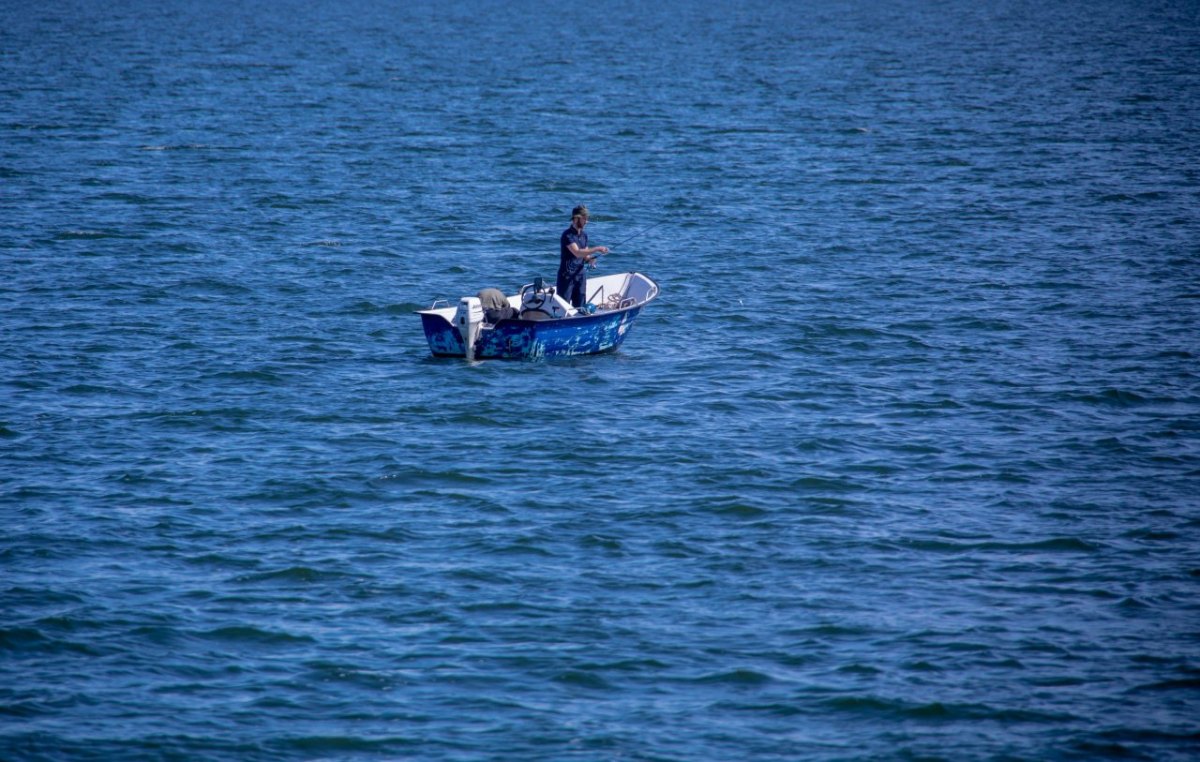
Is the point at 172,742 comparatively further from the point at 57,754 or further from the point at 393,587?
the point at 393,587

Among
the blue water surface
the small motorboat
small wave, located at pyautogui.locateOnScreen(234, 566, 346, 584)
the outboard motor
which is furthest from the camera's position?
the small motorboat

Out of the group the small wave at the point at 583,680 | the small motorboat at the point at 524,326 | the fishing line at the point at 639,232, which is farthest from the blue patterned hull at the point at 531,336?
the small wave at the point at 583,680

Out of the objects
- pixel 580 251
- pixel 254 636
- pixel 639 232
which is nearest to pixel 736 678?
pixel 254 636

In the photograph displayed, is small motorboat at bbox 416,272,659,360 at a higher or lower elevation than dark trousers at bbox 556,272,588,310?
lower

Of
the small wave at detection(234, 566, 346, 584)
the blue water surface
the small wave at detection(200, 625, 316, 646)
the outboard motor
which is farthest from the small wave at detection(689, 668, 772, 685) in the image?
the outboard motor

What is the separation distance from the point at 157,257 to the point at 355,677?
69.2ft

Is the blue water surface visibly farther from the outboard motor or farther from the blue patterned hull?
the outboard motor

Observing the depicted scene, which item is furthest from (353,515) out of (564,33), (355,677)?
(564,33)

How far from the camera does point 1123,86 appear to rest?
2461 inches

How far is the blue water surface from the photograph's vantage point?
13672mm

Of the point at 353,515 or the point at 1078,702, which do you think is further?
the point at 353,515

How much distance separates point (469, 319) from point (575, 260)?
7.32ft

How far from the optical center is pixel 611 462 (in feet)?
65.8

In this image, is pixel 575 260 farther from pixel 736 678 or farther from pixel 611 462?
pixel 736 678
